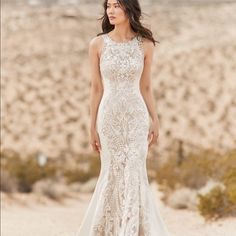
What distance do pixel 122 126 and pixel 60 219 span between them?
24.1 feet

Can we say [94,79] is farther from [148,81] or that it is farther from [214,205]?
[214,205]

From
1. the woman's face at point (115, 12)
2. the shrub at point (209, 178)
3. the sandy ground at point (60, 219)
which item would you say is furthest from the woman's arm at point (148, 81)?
the shrub at point (209, 178)

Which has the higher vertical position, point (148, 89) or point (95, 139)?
point (148, 89)

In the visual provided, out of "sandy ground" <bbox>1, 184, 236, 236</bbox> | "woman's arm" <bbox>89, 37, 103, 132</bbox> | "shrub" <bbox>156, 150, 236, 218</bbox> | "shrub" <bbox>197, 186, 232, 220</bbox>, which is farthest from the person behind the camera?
"shrub" <bbox>197, 186, 232, 220</bbox>

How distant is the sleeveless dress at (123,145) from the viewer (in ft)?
23.7

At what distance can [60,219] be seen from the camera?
1440 centimetres

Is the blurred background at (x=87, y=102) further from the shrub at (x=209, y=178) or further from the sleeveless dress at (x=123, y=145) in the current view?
the sleeveless dress at (x=123, y=145)

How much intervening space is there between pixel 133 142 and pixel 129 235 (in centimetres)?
75

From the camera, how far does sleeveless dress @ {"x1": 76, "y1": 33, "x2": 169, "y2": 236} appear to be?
723cm

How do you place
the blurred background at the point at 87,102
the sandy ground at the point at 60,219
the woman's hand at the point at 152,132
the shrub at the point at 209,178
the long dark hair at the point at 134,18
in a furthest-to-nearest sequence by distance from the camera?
the blurred background at the point at 87,102 < the shrub at the point at 209,178 < the sandy ground at the point at 60,219 < the woman's hand at the point at 152,132 < the long dark hair at the point at 134,18

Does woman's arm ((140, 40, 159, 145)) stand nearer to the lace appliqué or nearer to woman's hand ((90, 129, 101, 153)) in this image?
the lace appliqué

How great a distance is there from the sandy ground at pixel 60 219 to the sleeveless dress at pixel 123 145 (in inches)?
144

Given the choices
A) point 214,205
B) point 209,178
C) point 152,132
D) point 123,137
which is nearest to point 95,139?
point 123,137

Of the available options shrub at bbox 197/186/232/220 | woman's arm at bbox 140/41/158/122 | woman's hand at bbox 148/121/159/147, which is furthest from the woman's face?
shrub at bbox 197/186/232/220
